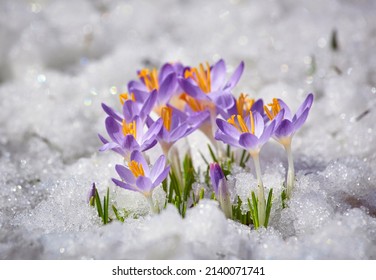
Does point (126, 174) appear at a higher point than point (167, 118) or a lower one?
lower

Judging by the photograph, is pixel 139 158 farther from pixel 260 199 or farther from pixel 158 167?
pixel 260 199

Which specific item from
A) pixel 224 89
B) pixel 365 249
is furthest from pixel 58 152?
pixel 365 249

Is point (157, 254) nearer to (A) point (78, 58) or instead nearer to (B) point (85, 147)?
(B) point (85, 147)

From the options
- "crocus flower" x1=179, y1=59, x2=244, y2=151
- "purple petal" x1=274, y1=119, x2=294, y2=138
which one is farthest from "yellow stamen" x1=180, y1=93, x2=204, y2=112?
"purple petal" x1=274, y1=119, x2=294, y2=138

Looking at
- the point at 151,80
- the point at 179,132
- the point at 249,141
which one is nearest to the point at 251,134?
the point at 249,141

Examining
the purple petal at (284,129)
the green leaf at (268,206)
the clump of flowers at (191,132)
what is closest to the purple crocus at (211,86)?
the clump of flowers at (191,132)

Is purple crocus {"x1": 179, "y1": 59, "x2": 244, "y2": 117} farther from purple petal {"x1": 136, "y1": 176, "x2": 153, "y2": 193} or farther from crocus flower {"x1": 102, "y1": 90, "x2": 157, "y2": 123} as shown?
purple petal {"x1": 136, "y1": 176, "x2": 153, "y2": 193}
